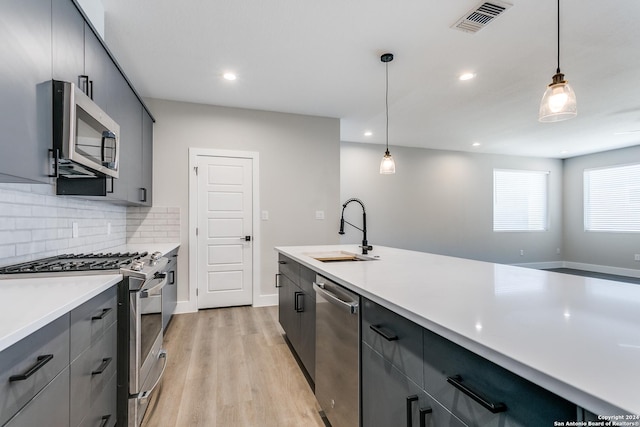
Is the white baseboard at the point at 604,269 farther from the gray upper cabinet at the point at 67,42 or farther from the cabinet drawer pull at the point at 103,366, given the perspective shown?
the gray upper cabinet at the point at 67,42

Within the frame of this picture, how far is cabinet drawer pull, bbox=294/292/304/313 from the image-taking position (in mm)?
2242

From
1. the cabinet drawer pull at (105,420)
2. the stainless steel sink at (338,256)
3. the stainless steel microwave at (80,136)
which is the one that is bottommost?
the cabinet drawer pull at (105,420)

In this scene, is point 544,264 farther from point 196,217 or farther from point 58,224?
point 58,224

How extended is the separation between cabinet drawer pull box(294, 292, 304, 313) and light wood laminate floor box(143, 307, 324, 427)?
1.61ft

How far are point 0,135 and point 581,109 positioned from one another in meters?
5.75

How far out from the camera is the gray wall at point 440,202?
6254 mm

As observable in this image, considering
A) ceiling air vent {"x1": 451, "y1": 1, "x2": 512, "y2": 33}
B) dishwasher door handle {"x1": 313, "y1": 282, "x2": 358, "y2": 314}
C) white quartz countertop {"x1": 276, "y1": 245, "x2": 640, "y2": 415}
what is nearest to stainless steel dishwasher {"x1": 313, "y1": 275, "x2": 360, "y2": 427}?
dishwasher door handle {"x1": 313, "y1": 282, "x2": 358, "y2": 314}

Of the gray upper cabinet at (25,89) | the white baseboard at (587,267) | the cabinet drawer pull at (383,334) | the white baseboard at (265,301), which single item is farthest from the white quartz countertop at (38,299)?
the white baseboard at (587,267)

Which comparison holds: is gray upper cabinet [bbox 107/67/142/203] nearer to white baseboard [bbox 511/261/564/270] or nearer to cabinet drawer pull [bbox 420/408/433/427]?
cabinet drawer pull [bbox 420/408/433/427]

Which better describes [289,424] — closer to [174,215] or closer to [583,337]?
[583,337]

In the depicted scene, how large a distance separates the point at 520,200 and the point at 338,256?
682 cm

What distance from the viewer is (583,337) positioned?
0.71 metres

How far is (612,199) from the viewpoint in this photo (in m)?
6.65

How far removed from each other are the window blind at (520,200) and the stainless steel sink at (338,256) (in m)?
5.93
